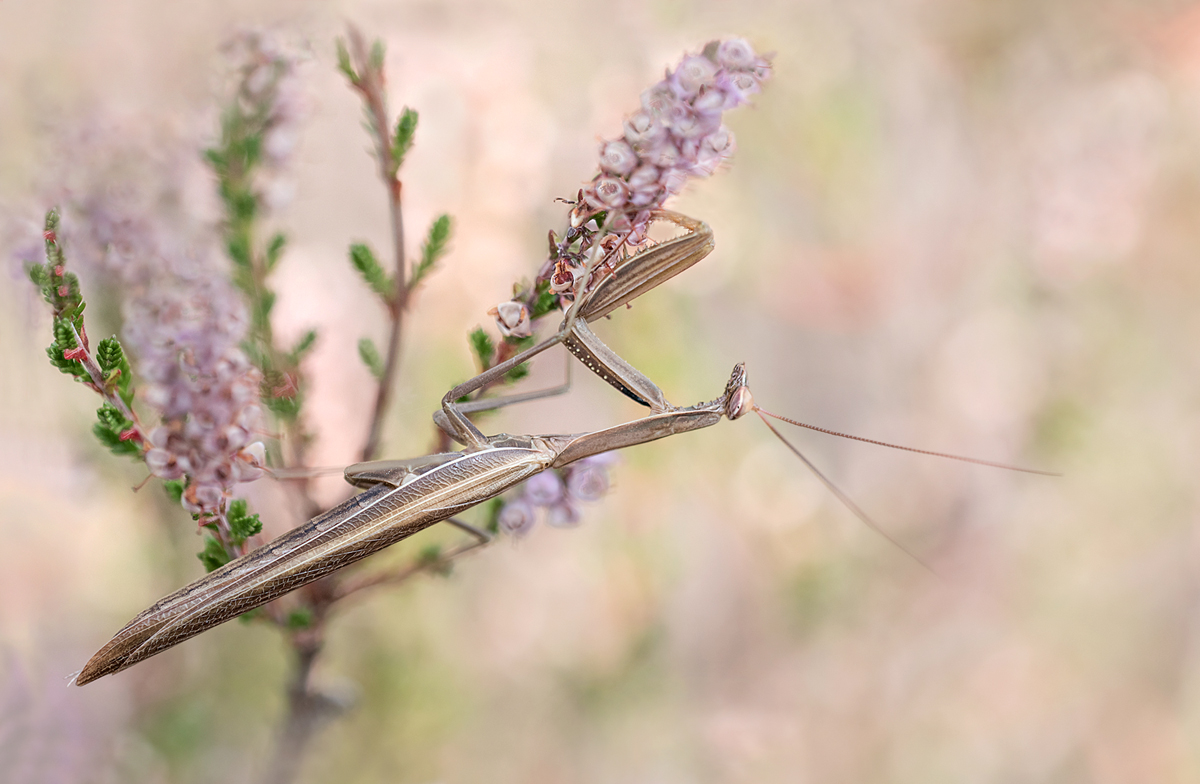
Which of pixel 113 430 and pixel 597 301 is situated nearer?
pixel 113 430

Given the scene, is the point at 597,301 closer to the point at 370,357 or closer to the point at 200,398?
the point at 370,357

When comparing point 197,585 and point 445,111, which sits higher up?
point 445,111

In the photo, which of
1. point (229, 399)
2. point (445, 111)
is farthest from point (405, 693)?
point (445, 111)

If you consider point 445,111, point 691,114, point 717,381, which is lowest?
point 691,114

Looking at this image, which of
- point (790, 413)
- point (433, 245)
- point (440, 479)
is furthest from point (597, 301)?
point (790, 413)

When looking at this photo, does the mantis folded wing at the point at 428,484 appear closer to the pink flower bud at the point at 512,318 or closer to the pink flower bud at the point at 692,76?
the pink flower bud at the point at 512,318

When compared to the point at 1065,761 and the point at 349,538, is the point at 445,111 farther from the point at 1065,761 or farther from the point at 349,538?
the point at 1065,761

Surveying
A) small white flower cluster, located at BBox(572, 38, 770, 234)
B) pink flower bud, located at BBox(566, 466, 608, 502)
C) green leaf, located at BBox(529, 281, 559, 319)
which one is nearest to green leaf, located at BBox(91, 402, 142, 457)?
green leaf, located at BBox(529, 281, 559, 319)
